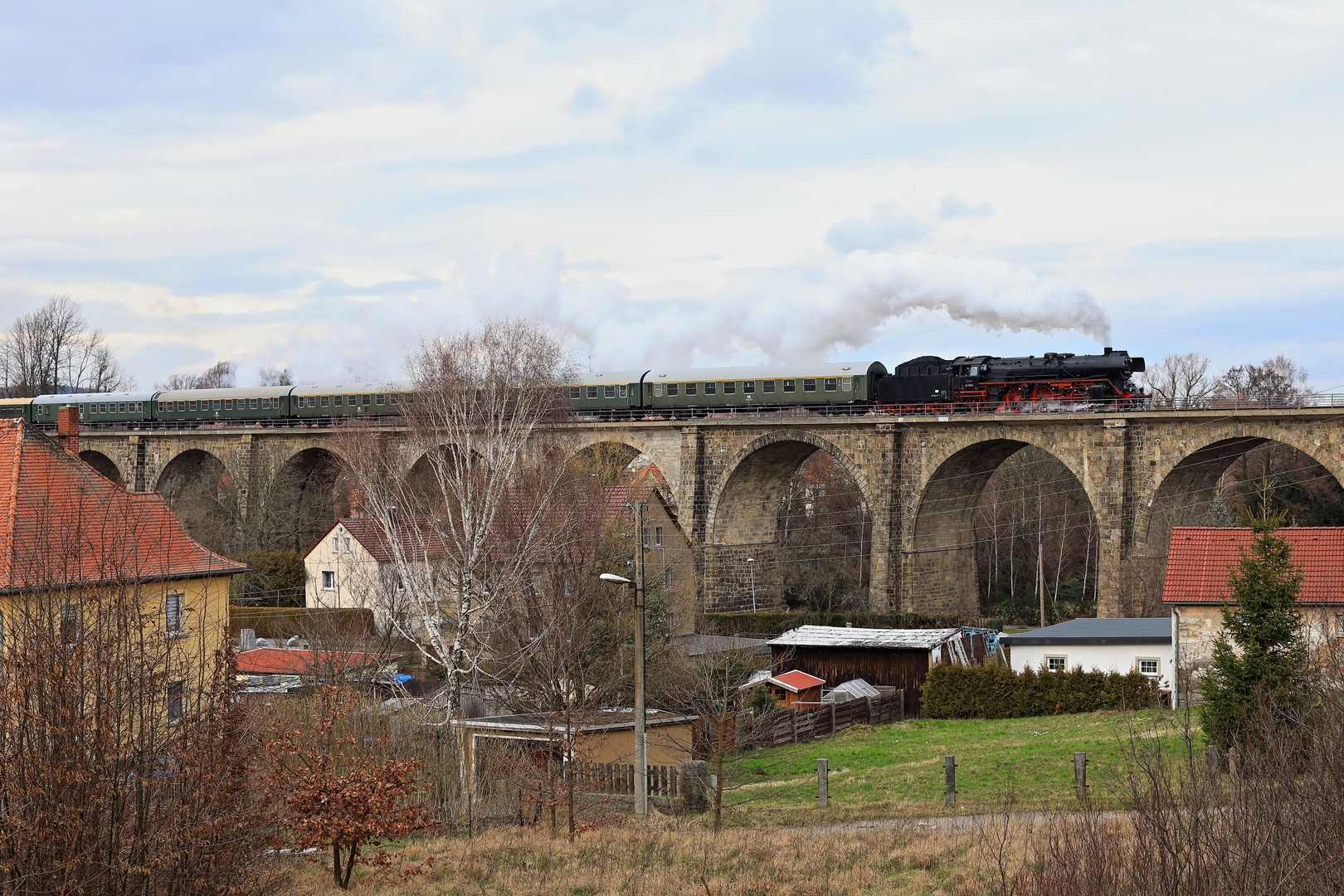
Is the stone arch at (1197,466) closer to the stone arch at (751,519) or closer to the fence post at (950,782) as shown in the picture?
the stone arch at (751,519)

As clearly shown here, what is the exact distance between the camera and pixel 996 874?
34.5 ft

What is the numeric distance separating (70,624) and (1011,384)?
37607 millimetres

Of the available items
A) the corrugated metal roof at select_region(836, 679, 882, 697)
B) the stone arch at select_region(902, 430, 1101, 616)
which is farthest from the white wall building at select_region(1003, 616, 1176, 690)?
the stone arch at select_region(902, 430, 1101, 616)

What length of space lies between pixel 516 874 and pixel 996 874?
498 centimetres

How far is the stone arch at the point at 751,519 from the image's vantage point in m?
43.3

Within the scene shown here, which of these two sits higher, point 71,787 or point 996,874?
point 71,787

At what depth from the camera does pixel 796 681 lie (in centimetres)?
3053

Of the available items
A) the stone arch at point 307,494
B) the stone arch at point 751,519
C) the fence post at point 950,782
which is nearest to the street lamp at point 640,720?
the fence post at point 950,782

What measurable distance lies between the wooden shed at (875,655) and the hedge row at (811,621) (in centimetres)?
590

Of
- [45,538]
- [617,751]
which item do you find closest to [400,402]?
[617,751]

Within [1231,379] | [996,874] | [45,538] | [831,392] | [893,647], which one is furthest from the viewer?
[1231,379]

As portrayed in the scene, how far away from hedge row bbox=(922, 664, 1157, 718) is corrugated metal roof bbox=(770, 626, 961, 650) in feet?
7.52

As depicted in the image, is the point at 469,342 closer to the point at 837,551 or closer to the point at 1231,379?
the point at 837,551

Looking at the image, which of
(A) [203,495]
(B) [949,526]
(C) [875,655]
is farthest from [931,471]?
(A) [203,495]
